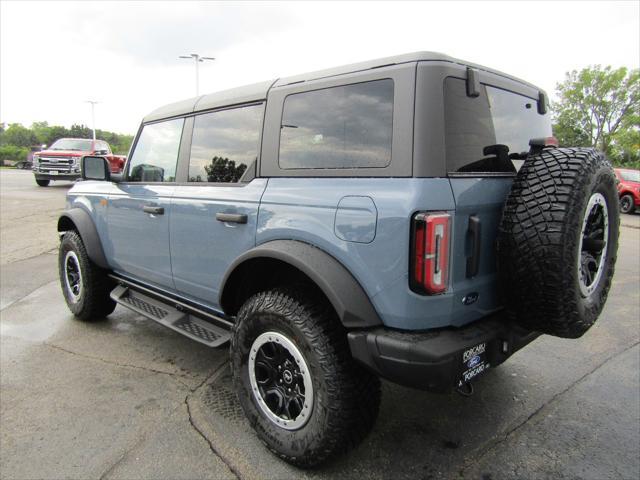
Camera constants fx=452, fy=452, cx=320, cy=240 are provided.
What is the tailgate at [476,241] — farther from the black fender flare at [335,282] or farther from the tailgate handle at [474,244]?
the black fender flare at [335,282]

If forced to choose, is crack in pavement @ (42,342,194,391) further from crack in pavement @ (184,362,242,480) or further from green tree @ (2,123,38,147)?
Result: green tree @ (2,123,38,147)

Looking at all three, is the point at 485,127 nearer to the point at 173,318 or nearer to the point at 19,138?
the point at 173,318

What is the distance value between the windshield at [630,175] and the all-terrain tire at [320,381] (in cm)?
1640

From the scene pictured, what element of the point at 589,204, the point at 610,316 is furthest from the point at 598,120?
the point at 589,204

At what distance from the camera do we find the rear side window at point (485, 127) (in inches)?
79.8

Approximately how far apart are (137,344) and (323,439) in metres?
2.36

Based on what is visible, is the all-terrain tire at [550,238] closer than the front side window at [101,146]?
Yes

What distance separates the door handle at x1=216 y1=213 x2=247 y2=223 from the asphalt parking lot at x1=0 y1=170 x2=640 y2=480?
1.20 metres

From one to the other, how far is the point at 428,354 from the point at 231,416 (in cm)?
148

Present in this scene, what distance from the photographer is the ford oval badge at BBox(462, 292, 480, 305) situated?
2.03 meters

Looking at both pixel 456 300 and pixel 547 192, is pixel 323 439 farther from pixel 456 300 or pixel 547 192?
pixel 547 192

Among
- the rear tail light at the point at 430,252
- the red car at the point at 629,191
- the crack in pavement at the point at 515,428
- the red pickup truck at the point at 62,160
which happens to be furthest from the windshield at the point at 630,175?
the red pickup truck at the point at 62,160

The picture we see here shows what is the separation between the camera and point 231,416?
2.77 meters

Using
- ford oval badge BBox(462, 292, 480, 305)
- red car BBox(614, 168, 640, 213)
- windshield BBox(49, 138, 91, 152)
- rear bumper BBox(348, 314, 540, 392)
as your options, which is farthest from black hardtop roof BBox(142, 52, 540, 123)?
red car BBox(614, 168, 640, 213)
